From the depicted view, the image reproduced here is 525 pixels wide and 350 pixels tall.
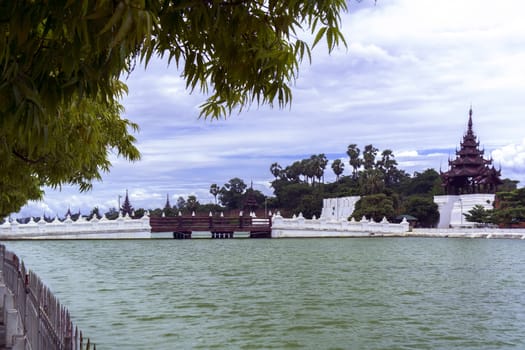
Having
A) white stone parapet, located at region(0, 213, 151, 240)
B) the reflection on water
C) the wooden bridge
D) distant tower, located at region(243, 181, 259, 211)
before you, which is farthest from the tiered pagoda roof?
the reflection on water

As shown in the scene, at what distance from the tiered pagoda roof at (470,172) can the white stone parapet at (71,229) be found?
172ft

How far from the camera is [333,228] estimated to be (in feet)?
325

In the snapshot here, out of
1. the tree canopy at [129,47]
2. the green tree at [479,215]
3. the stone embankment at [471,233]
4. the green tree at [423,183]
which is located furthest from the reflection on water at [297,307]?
the green tree at [423,183]

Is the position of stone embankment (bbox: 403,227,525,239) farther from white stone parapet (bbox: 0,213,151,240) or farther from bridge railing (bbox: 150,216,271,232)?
white stone parapet (bbox: 0,213,151,240)

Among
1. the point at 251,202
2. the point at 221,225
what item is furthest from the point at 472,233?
the point at 251,202

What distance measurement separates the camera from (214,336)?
1602 centimetres

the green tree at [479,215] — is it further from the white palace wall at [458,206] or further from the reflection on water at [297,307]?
the reflection on water at [297,307]

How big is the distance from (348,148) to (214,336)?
Answer: 125736 mm

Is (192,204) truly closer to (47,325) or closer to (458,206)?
(458,206)

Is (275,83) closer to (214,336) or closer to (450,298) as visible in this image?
(214,336)

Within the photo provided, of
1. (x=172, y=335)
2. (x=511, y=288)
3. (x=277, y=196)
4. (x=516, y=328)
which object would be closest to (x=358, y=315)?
(x=516, y=328)

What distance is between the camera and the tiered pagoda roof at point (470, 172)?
104m

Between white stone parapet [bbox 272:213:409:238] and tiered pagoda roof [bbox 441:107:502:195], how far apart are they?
1350 cm

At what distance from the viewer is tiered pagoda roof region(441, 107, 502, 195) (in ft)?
341
